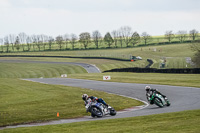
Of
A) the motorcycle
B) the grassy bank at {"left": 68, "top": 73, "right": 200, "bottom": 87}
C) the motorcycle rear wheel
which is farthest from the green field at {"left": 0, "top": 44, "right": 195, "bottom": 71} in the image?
the motorcycle rear wheel

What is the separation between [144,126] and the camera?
1418 cm

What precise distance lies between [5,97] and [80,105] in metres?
6.32

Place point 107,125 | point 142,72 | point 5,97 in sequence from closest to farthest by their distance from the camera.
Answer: point 107,125 → point 5,97 → point 142,72

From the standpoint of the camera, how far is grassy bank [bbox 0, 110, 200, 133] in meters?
13.1

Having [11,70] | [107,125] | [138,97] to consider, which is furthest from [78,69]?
[107,125]

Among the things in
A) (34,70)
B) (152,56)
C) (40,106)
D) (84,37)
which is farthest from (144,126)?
(84,37)

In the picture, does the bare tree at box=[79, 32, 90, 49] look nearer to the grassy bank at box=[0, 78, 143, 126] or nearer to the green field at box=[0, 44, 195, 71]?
the green field at box=[0, 44, 195, 71]

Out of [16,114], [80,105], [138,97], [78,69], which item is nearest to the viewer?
[16,114]

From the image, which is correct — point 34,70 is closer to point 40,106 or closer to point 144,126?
point 40,106

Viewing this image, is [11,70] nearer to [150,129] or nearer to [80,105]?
[80,105]

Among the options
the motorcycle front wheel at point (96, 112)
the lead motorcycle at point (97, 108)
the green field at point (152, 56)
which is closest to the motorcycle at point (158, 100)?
the lead motorcycle at point (97, 108)

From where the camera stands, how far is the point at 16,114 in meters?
21.1

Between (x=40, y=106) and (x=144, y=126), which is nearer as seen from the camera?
(x=144, y=126)

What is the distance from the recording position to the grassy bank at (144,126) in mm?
13055
